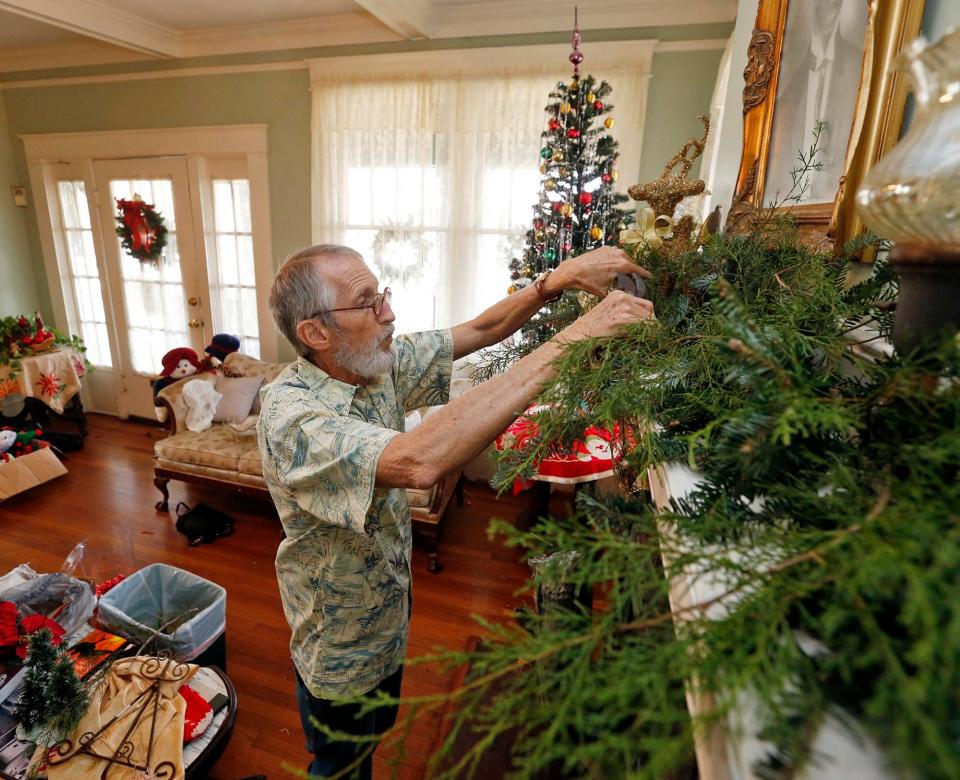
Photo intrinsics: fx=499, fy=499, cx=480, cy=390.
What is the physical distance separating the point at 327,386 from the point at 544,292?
0.56 meters

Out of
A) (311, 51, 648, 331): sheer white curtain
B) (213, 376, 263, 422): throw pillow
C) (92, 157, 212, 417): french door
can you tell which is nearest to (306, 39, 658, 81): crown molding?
(311, 51, 648, 331): sheer white curtain

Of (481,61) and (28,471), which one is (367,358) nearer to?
(481,61)

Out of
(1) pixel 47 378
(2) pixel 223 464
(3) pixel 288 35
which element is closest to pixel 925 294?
(2) pixel 223 464

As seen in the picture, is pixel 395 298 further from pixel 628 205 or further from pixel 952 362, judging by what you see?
pixel 952 362

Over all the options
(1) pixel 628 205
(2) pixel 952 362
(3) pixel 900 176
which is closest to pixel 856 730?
(2) pixel 952 362

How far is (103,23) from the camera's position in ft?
11.5

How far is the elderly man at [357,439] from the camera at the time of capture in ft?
2.69

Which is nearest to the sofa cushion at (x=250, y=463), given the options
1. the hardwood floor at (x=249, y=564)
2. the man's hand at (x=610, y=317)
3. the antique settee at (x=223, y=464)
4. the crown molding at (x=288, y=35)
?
the antique settee at (x=223, y=464)

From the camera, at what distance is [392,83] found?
355cm

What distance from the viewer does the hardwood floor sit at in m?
1.98

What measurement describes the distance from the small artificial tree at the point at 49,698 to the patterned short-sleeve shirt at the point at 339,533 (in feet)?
2.17

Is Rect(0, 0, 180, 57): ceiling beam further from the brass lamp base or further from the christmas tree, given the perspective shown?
the brass lamp base

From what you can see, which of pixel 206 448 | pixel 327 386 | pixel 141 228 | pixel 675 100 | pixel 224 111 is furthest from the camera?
pixel 141 228

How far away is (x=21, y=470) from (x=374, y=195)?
3.19 m
